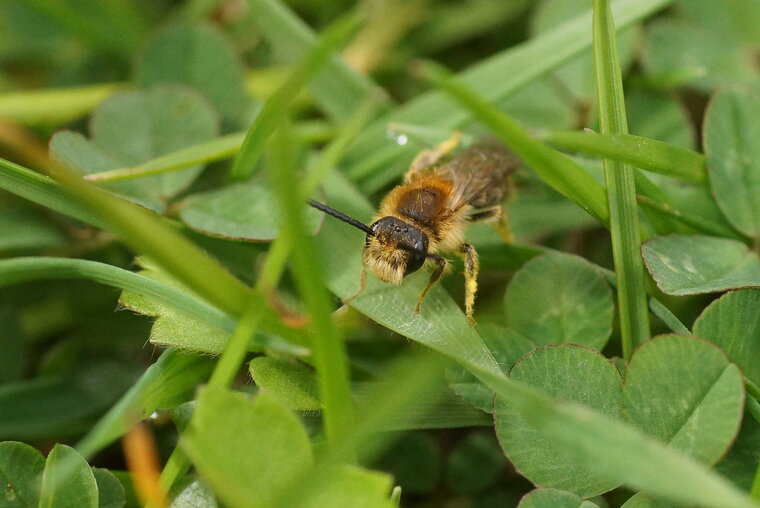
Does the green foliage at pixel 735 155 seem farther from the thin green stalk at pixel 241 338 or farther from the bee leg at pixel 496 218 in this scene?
the thin green stalk at pixel 241 338

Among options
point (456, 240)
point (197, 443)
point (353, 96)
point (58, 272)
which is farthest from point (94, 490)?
point (353, 96)

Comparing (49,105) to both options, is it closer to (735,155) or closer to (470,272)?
(470,272)

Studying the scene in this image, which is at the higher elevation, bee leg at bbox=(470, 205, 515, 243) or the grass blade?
the grass blade

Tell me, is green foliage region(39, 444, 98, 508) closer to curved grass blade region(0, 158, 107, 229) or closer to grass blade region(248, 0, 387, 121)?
curved grass blade region(0, 158, 107, 229)

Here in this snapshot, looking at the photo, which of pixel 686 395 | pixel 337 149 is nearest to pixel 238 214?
pixel 337 149

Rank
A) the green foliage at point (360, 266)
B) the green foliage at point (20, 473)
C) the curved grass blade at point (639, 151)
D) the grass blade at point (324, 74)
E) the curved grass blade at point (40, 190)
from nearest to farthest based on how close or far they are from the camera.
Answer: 1. the green foliage at point (360, 266)
2. the green foliage at point (20, 473)
3. the curved grass blade at point (639, 151)
4. the curved grass blade at point (40, 190)
5. the grass blade at point (324, 74)

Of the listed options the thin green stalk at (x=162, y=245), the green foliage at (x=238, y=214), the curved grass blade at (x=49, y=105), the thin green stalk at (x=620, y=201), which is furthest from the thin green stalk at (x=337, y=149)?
the curved grass blade at (x=49, y=105)

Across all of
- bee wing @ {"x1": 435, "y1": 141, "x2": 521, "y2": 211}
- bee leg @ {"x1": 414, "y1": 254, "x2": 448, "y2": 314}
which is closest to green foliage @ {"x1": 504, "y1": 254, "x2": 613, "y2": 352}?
bee leg @ {"x1": 414, "y1": 254, "x2": 448, "y2": 314}

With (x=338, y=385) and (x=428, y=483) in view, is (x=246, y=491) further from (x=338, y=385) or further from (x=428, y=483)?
(x=428, y=483)

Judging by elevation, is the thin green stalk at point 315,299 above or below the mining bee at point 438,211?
below
